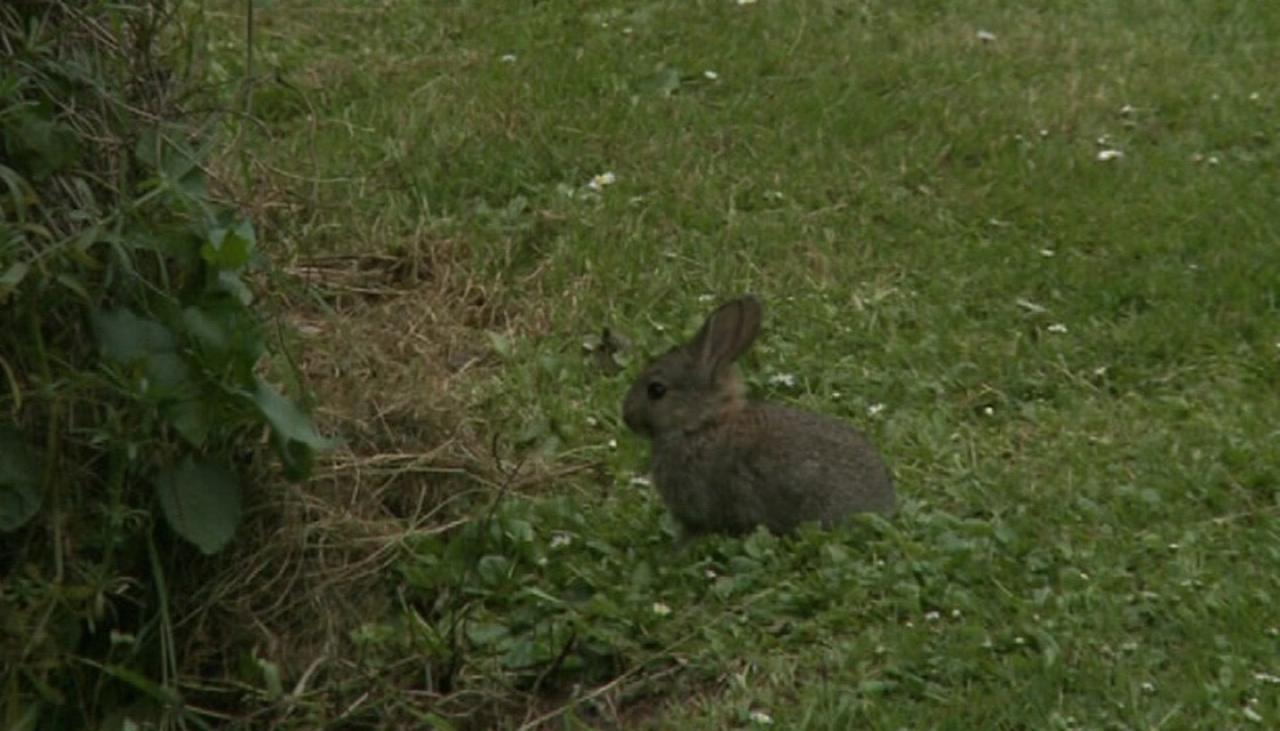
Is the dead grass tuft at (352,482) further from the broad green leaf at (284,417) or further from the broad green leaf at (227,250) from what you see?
the broad green leaf at (227,250)

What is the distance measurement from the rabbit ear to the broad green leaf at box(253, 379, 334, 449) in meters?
1.43

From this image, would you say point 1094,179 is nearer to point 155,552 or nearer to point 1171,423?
point 1171,423

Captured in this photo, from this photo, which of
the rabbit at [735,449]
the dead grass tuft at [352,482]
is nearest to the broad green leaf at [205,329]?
the dead grass tuft at [352,482]

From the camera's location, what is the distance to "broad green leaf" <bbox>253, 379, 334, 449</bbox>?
5785 millimetres

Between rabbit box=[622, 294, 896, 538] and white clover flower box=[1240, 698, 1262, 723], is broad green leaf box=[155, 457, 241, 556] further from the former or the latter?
white clover flower box=[1240, 698, 1262, 723]

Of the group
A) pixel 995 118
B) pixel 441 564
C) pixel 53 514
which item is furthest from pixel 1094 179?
pixel 53 514

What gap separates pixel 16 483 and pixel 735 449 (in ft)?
6.70

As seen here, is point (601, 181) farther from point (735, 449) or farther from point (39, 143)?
point (39, 143)

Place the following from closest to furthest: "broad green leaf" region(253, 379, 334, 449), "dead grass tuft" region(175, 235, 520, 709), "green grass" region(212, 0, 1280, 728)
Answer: "broad green leaf" region(253, 379, 334, 449) < "green grass" region(212, 0, 1280, 728) < "dead grass tuft" region(175, 235, 520, 709)

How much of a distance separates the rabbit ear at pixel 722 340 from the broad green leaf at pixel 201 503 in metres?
1.58

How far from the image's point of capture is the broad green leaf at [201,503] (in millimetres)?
5879

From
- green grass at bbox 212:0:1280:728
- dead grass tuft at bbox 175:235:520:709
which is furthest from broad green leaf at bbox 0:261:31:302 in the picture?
green grass at bbox 212:0:1280:728

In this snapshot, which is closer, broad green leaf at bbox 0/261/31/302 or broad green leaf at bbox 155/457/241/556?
broad green leaf at bbox 0/261/31/302

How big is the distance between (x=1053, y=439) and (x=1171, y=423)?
35 centimetres
